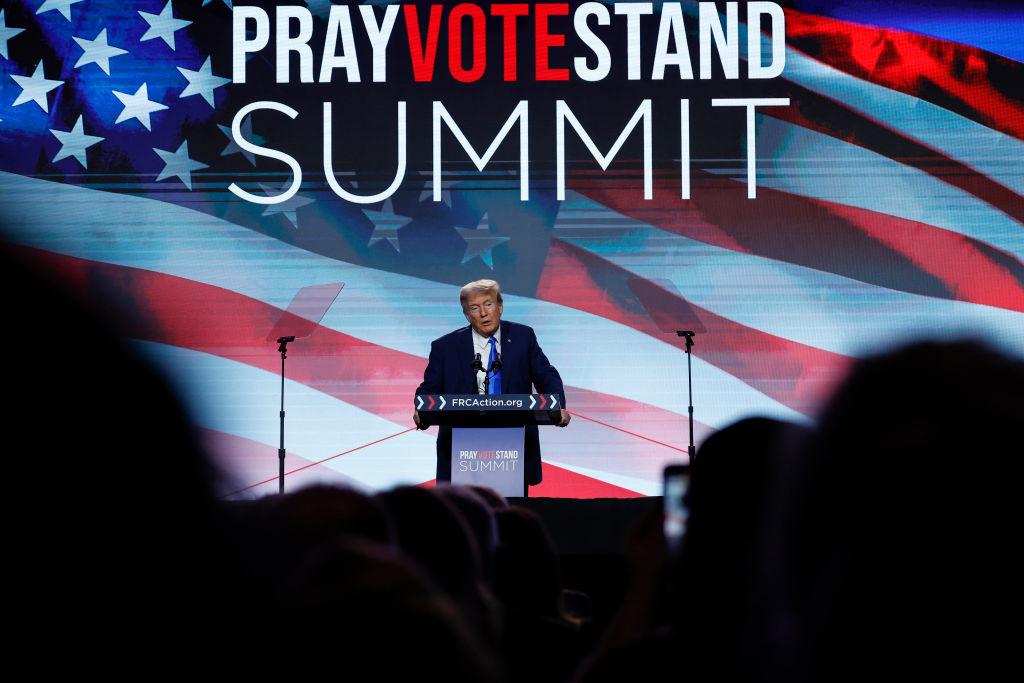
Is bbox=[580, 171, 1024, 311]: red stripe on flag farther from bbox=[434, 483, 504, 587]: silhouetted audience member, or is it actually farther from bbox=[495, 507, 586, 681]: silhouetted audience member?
bbox=[434, 483, 504, 587]: silhouetted audience member

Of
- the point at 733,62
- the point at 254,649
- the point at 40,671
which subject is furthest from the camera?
the point at 733,62

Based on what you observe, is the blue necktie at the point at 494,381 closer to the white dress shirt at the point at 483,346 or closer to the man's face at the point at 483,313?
the white dress shirt at the point at 483,346

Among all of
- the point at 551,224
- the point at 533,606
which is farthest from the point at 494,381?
the point at 533,606

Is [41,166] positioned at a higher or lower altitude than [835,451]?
higher

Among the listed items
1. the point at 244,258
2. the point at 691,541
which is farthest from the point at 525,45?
the point at 691,541

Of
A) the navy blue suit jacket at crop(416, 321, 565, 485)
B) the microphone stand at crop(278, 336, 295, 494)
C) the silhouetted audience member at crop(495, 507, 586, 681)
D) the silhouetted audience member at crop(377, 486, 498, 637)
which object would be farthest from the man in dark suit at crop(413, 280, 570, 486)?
the silhouetted audience member at crop(377, 486, 498, 637)

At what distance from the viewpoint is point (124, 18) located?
613cm

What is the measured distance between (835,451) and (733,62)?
5858 mm

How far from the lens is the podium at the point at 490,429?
3.76m

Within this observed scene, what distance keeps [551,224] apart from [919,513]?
5.57 m

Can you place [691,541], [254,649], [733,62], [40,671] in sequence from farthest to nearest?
1. [733,62]
2. [691,541]
3. [254,649]
4. [40,671]

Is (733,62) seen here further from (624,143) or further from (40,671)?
(40,671)

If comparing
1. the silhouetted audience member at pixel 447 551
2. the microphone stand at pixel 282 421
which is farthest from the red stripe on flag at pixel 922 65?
the silhouetted audience member at pixel 447 551

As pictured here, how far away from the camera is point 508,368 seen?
14.9 feet
